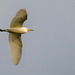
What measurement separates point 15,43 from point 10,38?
61 centimetres

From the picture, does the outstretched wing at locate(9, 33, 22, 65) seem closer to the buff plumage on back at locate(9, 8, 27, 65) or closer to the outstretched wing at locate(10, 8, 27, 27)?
the buff plumage on back at locate(9, 8, 27, 65)

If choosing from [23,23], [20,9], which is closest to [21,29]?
[23,23]

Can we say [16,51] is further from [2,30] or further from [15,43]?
[2,30]

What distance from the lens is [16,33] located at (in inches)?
993

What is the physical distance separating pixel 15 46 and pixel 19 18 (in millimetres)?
3214

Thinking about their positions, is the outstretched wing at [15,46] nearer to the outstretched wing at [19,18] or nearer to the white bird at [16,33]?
the white bird at [16,33]

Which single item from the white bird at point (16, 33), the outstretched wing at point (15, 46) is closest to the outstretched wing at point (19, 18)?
the white bird at point (16, 33)

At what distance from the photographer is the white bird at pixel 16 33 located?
23328mm

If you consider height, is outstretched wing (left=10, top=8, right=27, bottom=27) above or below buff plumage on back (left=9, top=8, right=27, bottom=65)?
above

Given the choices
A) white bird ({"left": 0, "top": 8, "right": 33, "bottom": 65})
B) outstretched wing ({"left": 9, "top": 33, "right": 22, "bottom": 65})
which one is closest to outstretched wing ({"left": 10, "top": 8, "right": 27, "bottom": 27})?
white bird ({"left": 0, "top": 8, "right": 33, "bottom": 65})

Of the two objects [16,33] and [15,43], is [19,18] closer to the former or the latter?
[16,33]

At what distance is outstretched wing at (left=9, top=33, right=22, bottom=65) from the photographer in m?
25.2

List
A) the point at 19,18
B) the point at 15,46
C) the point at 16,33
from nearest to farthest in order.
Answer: the point at 19,18 < the point at 16,33 < the point at 15,46

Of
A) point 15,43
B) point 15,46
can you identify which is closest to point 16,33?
point 15,43
